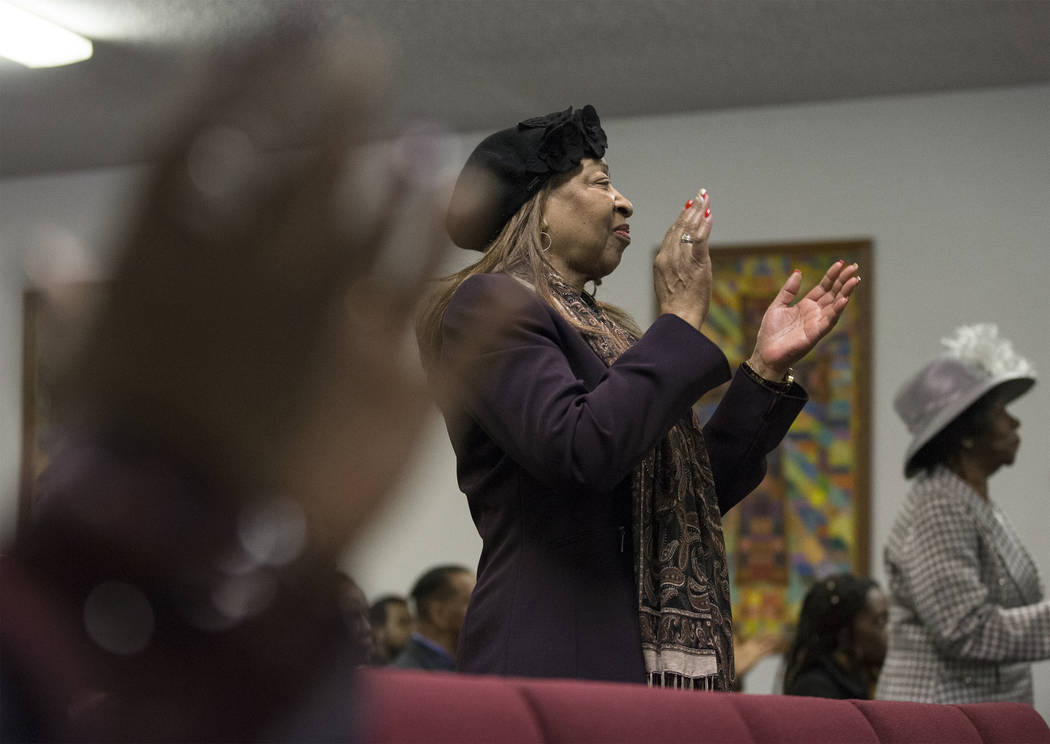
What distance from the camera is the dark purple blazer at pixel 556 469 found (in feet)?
4.02

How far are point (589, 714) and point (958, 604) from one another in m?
2.34

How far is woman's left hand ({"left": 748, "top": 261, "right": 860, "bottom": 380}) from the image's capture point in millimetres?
1568

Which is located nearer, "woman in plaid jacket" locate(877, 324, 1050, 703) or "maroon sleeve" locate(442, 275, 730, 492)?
"maroon sleeve" locate(442, 275, 730, 492)

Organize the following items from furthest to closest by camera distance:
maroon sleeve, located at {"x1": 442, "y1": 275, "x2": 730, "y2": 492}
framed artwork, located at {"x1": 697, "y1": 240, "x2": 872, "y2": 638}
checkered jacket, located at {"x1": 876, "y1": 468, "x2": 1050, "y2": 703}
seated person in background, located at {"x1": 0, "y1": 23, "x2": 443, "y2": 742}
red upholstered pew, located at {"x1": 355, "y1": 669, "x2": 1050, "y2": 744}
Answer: framed artwork, located at {"x1": 697, "y1": 240, "x2": 872, "y2": 638} → checkered jacket, located at {"x1": 876, "y1": 468, "x2": 1050, "y2": 703} → maroon sleeve, located at {"x1": 442, "y1": 275, "x2": 730, "y2": 492} → red upholstered pew, located at {"x1": 355, "y1": 669, "x2": 1050, "y2": 744} → seated person in background, located at {"x1": 0, "y1": 23, "x2": 443, "y2": 742}

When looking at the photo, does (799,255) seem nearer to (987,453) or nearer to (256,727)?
(987,453)

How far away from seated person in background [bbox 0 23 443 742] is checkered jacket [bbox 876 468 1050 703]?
9.11ft

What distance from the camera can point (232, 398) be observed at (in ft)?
1.18

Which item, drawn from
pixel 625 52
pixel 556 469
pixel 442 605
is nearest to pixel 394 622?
pixel 442 605

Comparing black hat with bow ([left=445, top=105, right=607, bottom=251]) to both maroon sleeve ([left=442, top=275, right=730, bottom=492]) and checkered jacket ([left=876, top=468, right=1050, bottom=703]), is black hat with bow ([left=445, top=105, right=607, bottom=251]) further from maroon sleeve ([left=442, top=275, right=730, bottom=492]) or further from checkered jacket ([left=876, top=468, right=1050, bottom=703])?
checkered jacket ([left=876, top=468, right=1050, bottom=703])

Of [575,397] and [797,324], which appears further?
[797,324]

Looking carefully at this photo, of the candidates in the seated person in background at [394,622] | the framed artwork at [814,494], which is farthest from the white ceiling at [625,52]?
the seated person in background at [394,622]

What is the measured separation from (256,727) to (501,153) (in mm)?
1256

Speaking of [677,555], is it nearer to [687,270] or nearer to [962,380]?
[687,270]

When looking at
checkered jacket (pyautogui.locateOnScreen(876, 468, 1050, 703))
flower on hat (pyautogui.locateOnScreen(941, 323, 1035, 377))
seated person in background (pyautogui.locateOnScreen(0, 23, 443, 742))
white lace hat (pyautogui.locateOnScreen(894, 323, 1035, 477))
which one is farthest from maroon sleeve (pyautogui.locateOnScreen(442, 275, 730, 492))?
flower on hat (pyautogui.locateOnScreen(941, 323, 1035, 377))
